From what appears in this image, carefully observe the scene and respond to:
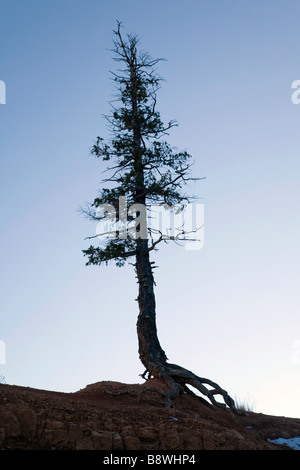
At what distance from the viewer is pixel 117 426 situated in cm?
1193

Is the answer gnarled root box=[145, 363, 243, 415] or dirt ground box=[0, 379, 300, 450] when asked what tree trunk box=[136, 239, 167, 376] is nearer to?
gnarled root box=[145, 363, 243, 415]

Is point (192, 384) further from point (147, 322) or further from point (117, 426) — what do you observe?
point (117, 426)

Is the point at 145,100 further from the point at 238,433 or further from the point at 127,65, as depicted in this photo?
the point at 238,433

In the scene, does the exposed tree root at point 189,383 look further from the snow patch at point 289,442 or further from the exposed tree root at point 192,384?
the snow patch at point 289,442

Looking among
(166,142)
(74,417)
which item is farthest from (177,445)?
(166,142)

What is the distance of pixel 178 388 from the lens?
1656 centimetres

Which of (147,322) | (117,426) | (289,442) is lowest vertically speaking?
(289,442)

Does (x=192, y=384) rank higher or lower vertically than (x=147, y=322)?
lower

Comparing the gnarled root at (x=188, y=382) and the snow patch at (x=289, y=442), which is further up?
the gnarled root at (x=188, y=382)

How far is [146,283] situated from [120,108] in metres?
6.54

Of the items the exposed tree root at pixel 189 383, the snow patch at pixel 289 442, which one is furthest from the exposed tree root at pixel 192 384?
the snow patch at pixel 289 442

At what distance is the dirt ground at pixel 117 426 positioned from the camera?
1096cm

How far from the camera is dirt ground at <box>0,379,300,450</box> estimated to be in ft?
36.0

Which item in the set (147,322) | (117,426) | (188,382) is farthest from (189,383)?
(117,426)
